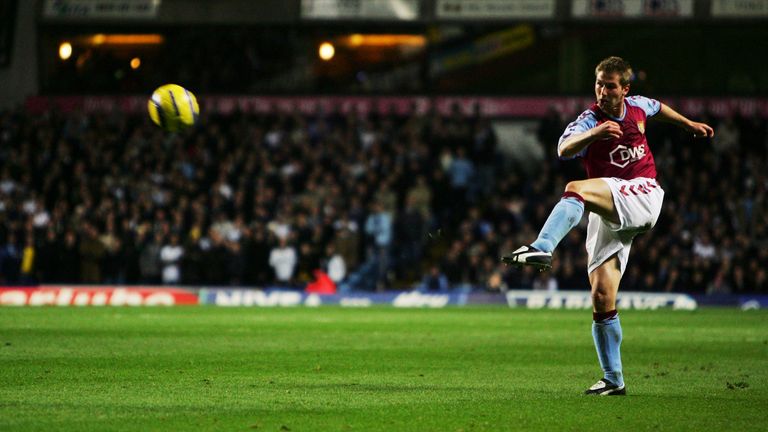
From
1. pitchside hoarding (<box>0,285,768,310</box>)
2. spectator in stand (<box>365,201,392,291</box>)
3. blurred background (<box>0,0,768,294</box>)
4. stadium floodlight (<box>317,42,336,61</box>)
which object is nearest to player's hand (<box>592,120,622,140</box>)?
blurred background (<box>0,0,768,294</box>)

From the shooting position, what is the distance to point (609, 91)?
920 centimetres

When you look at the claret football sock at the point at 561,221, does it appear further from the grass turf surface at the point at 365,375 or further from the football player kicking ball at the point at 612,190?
the grass turf surface at the point at 365,375

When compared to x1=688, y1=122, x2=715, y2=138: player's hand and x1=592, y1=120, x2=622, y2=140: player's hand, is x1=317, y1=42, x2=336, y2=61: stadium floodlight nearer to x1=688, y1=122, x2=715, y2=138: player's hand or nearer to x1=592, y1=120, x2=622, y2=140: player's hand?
x1=688, y1=122, x2=715, y2=138: player's hand

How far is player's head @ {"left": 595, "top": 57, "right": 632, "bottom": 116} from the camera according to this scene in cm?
916

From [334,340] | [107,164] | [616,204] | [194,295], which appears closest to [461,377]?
[616,204]

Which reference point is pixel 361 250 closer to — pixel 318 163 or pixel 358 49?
pixel 318 163

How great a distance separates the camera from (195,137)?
3042 cm

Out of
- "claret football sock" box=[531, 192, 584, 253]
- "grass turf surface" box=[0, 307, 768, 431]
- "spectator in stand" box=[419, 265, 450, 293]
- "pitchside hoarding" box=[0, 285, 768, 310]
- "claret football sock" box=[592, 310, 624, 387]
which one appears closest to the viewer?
"grass turf surface" box=[0, 307, 768, 431]

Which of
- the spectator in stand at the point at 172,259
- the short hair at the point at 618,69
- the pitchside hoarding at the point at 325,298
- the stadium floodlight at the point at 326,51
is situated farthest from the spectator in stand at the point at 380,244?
the short hair at the point at 618,69

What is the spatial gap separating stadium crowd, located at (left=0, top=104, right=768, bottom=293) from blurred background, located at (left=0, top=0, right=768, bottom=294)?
53mm

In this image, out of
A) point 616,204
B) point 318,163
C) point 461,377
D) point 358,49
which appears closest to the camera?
point 616,204

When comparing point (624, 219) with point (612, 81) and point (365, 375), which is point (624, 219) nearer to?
point (612, 81)

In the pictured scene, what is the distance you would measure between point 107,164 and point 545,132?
35.5 ft

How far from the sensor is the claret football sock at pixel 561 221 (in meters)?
8.27
